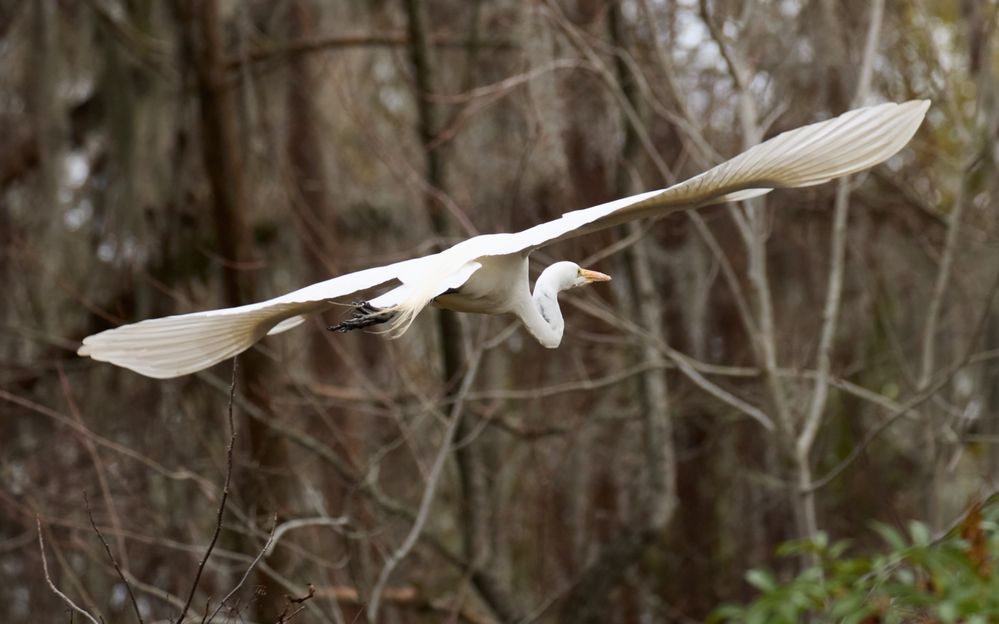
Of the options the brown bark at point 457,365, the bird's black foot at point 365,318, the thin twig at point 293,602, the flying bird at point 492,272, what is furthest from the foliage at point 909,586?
the thin twig at point 293,602

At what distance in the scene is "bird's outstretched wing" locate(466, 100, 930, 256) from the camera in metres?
2.29

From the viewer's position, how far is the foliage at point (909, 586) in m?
3.38

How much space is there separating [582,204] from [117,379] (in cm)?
226

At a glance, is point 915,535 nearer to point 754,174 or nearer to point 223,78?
point 754,174

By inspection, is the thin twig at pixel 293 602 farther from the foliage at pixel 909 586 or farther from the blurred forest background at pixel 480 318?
the foliage at pixel 909 586

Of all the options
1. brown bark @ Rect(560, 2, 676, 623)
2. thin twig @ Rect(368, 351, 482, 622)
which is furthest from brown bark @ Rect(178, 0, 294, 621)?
brown bark @ Rect(560, 2, 676, 623)

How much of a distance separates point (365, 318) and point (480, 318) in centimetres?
294

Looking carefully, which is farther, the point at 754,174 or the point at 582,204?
the point at 582,204

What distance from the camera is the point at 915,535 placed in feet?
12.2

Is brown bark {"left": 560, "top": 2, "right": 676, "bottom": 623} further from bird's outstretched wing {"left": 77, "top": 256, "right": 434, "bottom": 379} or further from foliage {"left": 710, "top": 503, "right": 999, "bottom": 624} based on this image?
bird's outstretched wing {"left": 77, "top": 256, "right": 434, "bottom": 379}

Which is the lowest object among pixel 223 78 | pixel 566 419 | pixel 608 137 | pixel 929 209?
pixel 566 419

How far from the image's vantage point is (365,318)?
2.40 meters

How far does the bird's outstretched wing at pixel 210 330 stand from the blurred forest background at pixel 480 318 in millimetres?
841

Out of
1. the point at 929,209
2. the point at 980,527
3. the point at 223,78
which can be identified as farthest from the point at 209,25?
the point at 980,527
